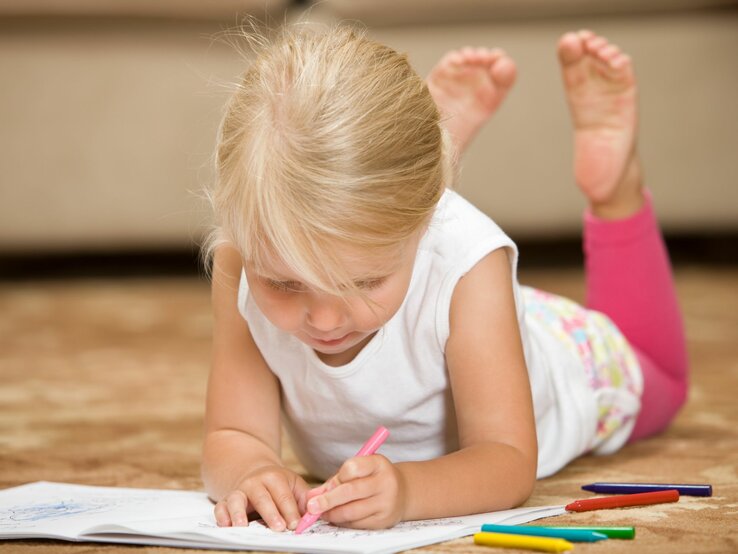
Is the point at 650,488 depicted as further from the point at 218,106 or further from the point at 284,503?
the point at 218,106

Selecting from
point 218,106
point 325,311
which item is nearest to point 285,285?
point 325,311

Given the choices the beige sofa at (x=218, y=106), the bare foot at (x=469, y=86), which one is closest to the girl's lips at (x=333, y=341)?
the bare foot at (x=469, y=86)

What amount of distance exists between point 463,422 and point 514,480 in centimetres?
6

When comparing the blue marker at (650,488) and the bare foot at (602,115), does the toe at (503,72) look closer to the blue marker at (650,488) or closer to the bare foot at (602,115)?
the bare foot at (602,115)

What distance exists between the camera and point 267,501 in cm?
Result: 71

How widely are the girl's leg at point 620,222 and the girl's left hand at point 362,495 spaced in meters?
0.53

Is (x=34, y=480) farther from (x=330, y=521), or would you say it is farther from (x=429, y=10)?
(x=429, y=10)

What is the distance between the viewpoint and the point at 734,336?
5.42 ft

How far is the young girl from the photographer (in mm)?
672

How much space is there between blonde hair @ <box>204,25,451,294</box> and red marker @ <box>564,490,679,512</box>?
21cm

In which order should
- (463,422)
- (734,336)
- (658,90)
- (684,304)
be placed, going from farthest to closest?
(658,90) → (684,304) → (734,336) → (463,422)

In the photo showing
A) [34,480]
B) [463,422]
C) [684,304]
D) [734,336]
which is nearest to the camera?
[463,422]

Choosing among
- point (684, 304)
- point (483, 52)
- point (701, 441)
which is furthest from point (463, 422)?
point (684, 304)

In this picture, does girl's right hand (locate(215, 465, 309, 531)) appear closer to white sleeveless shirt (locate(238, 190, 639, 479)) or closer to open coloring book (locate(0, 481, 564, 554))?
open coloring book (locate(0, 481, 564, 554))
